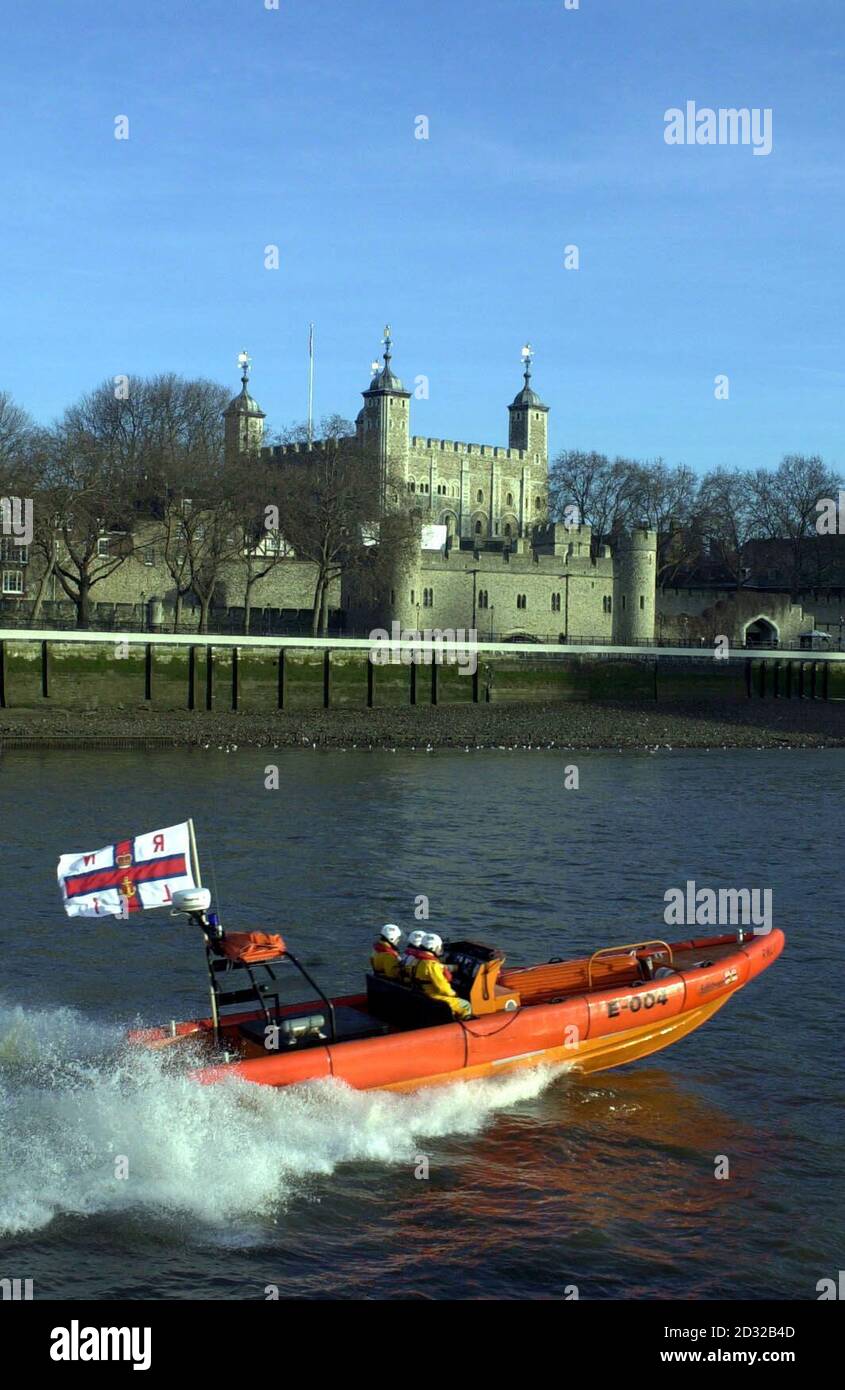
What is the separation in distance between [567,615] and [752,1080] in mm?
70776

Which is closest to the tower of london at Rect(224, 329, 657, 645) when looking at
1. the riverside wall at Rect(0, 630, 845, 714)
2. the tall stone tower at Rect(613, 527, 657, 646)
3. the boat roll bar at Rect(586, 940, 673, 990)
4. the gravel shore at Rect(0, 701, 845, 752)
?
the tall stone tower at Rect(613, 527, 657, 646)

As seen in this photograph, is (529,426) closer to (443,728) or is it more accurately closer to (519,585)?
(519,585)

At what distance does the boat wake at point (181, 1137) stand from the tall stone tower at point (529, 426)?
124312 millimetres

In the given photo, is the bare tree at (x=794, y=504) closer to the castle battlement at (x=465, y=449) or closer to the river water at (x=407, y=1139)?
the castle battlement at (x=465, y=449)

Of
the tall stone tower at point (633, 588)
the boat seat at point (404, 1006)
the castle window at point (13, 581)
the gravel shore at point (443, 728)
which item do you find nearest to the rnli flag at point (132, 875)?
the boat seat at point (404, 1006)

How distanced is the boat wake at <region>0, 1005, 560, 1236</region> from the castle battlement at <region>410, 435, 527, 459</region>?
11186cm

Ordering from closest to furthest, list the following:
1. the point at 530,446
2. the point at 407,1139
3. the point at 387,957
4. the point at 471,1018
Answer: the point at 407,1139 < the point at 471,1018 < the point at 387,957 < the point at 530,446

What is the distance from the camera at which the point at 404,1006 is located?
15.9m

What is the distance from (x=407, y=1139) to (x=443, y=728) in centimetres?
4266

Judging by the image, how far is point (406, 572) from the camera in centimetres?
7975

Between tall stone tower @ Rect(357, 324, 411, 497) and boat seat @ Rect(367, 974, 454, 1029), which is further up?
tall stone tower @ Rect(357, 324, 411, 497)

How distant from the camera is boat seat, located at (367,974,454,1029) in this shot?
15656 mm

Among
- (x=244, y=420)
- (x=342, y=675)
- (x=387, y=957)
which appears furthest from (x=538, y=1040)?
(x=244, y=420)

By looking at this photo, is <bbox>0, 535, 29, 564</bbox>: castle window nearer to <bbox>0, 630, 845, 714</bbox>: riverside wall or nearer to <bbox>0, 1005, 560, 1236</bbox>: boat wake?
<bbox>0, 630, 845, 714</bbox>: riverside wall
